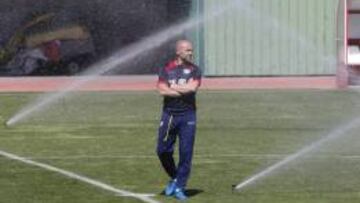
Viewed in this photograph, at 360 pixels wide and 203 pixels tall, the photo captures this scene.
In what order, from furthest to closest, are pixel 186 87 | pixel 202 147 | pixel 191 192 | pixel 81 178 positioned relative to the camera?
1. pixel 202 147
2. pixel 81 178
3. pixel 191 192
4. pixel 186 87

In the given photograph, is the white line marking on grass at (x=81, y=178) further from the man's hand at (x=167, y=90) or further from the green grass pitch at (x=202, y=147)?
the man's hand at (x=167, y=90)

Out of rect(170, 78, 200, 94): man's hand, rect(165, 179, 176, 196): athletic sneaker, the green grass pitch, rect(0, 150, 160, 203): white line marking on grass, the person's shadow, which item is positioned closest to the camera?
rect(170, 78, 200, 94): man's hand

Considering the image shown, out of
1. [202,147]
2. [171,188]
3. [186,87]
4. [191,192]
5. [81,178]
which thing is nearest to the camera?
[186,87]

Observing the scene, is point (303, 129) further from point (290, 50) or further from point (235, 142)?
point (290, 50)

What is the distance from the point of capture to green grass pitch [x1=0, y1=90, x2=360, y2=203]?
1293 centimetres

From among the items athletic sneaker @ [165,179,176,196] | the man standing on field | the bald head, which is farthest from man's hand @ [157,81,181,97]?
athletic sneaker @ [165,179,176,196]

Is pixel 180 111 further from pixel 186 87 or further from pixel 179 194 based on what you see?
pixel 179 194

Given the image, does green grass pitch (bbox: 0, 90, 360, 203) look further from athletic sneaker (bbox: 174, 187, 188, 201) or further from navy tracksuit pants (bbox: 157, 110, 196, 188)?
navy tracksuit pants (bbox: 157, 110, 196, 188)

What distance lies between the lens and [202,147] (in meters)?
17.6

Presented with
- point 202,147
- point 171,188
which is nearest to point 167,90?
point 171,188

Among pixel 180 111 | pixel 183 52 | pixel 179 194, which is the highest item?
pixel 183 52

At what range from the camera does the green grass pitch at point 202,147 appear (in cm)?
1293

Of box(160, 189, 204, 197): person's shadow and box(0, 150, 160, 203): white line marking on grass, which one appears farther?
box(160, 189, 204, 197): person's shadow

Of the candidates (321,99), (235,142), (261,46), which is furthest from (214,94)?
(235,142)
